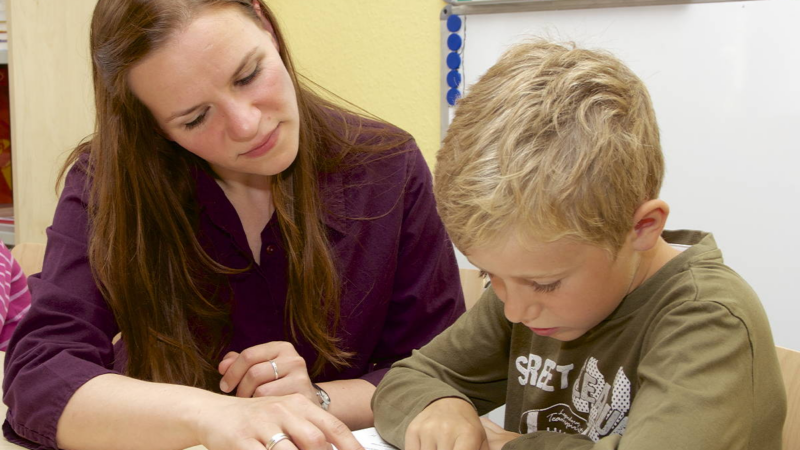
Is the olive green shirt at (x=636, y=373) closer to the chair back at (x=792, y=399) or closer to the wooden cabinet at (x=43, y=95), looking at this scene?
the chair back at (x=792, y=399)

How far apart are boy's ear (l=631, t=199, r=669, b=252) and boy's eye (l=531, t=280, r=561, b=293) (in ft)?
0.30

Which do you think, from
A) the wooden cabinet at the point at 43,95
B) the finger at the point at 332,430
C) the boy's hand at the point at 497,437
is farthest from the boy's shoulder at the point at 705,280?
the wooden cabinet at the point at 43,95

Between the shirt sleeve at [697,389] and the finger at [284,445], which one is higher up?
the shirt sleeve at [697,389]

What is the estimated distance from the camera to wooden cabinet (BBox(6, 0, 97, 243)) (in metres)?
2.04

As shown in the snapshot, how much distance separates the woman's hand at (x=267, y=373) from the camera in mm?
1046

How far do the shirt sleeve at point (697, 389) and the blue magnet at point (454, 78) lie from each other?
136 centimetres

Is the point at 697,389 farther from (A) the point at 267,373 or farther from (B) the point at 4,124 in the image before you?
(B) the point at 4,124

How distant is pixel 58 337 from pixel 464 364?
21.5 inches

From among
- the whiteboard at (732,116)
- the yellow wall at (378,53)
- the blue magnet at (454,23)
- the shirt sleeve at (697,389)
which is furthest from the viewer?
the yellow wall at (378,53)

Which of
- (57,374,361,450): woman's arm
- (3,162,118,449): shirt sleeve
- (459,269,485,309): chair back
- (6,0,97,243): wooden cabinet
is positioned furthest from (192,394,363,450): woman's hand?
(6,0,97,243): wooden cabinet

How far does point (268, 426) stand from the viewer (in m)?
0.83

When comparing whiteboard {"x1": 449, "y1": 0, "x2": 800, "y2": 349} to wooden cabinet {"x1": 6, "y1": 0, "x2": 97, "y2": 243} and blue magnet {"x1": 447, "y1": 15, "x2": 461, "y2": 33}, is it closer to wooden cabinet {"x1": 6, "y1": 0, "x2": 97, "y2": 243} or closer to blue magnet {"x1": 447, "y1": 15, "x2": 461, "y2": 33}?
blue magnet {"x1": 447, "y1": 15, "x2": 461, "y2": 33}

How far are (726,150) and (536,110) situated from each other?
1111mm

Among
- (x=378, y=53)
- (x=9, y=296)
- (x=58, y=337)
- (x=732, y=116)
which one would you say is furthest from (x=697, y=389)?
(x=378, y=53)
